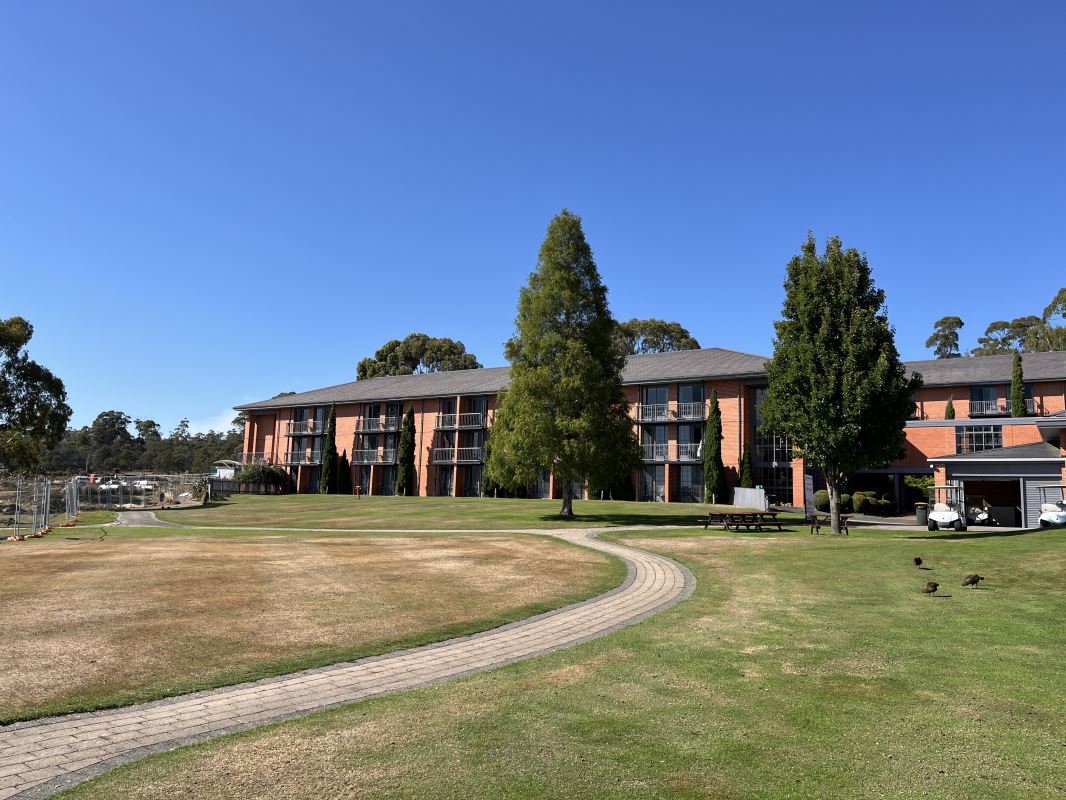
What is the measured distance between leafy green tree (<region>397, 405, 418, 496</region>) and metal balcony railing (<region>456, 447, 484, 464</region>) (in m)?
4.25

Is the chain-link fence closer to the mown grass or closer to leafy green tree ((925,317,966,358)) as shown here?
the mown grass

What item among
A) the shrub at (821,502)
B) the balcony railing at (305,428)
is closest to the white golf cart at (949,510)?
the shrub at (821,502)

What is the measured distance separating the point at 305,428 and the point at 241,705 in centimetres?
6068

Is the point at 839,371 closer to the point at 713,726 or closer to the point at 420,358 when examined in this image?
the point at 713,726

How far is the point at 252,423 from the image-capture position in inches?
2682

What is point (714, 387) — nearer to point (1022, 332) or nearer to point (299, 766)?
point (299, 766)

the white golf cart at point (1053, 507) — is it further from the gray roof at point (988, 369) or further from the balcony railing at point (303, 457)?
the balcony railing at point (303, 457)

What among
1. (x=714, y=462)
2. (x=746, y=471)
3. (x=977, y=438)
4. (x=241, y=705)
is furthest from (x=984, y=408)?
(x=241, y=705)

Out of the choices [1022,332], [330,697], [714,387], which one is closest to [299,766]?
[330,697]

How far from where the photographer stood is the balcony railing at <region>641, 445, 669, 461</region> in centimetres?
4791

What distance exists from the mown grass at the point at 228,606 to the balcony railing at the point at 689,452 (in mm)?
28769

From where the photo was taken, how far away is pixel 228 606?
35.9ft

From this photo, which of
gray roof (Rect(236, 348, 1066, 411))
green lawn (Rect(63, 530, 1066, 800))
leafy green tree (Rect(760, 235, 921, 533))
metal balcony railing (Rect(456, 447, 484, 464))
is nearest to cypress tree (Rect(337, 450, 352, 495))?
gray roof (Rect(236, 348, 1066, 411))

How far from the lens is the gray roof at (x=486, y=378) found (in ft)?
155
